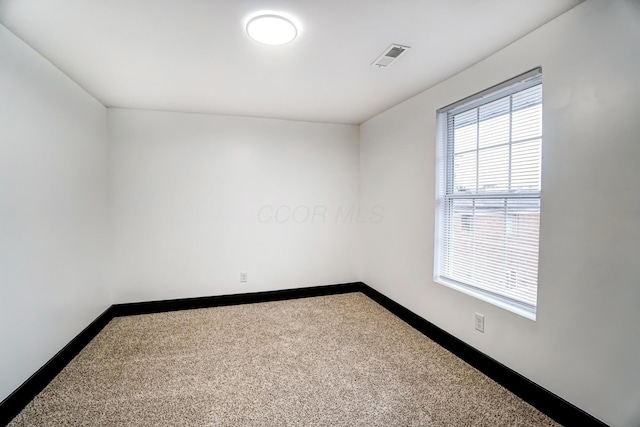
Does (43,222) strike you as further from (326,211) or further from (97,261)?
(326,211)

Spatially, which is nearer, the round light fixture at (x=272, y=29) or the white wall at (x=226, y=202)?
the round light fixture at (x=272, y=29)

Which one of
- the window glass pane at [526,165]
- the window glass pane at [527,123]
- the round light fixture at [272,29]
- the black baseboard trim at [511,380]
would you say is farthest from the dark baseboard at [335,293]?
the round light fixture at [272,29]

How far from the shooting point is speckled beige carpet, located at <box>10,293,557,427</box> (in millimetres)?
1776

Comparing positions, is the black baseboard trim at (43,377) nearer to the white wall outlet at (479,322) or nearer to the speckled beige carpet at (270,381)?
the speckled beige carpet at (270,381)

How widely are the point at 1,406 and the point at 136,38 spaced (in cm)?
239

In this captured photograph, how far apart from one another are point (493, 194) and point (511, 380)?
4.37 ft

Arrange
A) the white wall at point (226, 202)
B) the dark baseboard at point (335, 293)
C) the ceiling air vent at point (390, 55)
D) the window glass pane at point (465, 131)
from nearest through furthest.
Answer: the dark baseboard at point (335, 293)
the ceiling air vent at point (390, 55)
the window glass pane at point (465, 131)
the white wall at point (226, 202)

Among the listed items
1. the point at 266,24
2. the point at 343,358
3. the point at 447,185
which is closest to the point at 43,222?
the point at 266,24

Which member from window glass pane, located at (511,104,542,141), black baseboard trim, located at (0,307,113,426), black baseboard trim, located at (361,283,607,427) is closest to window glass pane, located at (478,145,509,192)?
window glass pane, located at (511,104,542,141)

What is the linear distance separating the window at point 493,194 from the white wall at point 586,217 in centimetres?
12

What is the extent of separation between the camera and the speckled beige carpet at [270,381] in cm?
178

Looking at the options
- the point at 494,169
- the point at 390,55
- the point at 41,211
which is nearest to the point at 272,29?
the point at 390,55

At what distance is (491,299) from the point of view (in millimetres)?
2219

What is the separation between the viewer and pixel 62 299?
7.68ft
